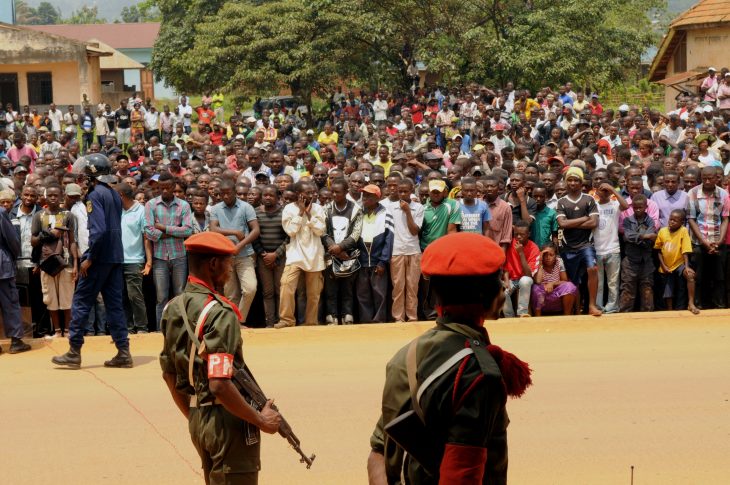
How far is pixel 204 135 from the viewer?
90.8 ft

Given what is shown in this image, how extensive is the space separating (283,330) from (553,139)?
11.8 meters

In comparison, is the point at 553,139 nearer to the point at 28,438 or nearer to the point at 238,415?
the point at 28,438

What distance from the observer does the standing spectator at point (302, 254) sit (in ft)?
39.7

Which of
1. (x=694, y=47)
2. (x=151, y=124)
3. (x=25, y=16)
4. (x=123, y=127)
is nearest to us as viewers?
(x=123, y=127)

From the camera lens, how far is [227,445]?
4.90 m

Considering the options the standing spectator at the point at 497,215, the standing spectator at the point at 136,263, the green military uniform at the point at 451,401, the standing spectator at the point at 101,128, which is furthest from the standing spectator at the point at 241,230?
the standing spectator at the point at 101,128

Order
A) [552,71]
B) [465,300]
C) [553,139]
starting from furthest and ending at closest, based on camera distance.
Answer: [552,71] < [553,139] < [465,300]

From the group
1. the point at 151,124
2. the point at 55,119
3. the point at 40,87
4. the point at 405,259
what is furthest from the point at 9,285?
the point at 40,87

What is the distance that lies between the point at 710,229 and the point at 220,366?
29.9ft

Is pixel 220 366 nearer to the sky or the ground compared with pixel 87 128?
nearer to the ground

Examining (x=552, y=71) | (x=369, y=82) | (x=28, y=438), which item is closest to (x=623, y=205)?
(x=28, y=438)

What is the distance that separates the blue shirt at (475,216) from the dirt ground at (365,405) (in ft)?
3.75

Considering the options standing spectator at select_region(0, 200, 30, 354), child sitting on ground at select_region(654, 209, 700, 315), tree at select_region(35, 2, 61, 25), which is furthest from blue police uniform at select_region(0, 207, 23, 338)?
tree at select_region(35, 2, 61, 25)

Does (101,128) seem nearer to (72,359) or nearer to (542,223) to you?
(542,223)
